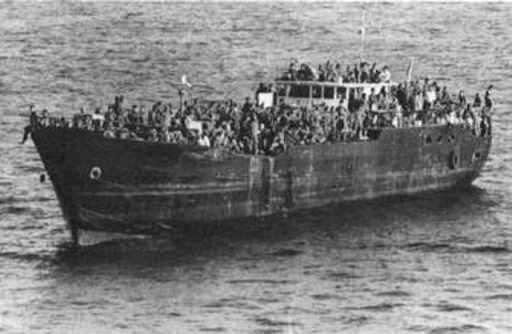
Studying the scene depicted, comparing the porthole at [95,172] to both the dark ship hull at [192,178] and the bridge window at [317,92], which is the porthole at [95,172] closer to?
the dark ship hull at [192,178]

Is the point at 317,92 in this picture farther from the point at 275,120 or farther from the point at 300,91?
the point at 275,120

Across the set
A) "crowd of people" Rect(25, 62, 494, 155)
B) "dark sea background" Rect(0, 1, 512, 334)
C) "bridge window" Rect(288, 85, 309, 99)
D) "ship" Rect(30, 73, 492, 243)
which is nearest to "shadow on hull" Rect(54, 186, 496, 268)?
"dark sea background" Rect(0, 1, 512, 334)

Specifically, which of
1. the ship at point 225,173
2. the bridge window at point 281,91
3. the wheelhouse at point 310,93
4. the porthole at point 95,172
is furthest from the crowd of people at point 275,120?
the bridge window at point 281,91

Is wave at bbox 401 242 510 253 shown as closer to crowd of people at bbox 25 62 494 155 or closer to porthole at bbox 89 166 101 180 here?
crowd of people at bbox 25 62 494 155

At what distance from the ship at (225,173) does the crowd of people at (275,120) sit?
1.72 ft

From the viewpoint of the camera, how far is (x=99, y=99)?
72688mm

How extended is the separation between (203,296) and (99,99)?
40.1 m

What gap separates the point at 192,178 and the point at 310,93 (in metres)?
9.72

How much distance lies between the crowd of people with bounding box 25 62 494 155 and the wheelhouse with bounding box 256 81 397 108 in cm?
34

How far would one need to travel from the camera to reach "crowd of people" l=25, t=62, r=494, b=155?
40.5m

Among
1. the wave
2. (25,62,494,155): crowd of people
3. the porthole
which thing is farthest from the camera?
the wave

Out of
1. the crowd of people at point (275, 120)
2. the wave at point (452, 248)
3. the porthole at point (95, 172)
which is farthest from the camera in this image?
the wave at point (452, 248)

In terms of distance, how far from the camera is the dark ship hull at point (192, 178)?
39.1m

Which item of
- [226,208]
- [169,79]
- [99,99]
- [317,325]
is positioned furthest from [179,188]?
[169,79]
